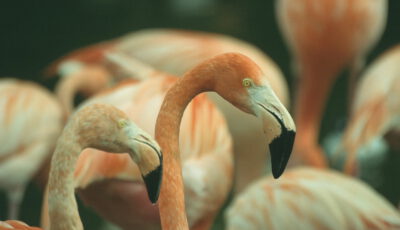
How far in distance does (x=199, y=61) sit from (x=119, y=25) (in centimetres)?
373

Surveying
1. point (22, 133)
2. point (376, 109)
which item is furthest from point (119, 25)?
point (376, 109)

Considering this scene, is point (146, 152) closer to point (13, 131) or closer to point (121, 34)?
point (13, 131)

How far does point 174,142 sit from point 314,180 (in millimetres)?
971

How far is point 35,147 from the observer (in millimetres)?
4000

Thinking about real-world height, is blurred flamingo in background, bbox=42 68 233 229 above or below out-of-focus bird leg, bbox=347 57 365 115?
above

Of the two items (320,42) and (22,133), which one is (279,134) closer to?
(22,133)

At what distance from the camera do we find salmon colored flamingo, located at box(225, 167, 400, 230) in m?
2.98

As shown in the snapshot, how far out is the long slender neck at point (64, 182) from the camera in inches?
79.7

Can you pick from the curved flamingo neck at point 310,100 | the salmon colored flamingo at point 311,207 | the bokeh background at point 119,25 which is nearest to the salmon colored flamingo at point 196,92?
the salmon colored flamingo at point 311,207

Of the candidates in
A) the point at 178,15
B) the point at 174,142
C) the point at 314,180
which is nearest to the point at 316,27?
the point at 314,180

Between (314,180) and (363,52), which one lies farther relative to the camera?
(363,52)

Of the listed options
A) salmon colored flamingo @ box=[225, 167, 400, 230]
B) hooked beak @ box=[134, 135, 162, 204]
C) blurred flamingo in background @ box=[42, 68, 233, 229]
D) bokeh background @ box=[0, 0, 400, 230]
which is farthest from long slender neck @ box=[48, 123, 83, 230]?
bokeh background @ box=[0, 0, 400, 230]

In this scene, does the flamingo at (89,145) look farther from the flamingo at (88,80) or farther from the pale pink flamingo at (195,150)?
the flamingo at (88,80)

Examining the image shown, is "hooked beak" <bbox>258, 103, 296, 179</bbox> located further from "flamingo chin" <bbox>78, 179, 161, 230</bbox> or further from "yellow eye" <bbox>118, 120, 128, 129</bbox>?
"flamingo chin" <bbox>78, 179, 161, 230</bbox>
